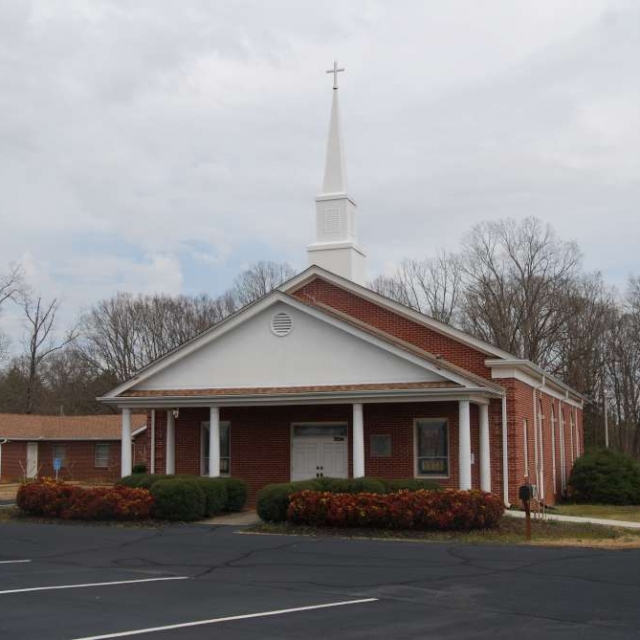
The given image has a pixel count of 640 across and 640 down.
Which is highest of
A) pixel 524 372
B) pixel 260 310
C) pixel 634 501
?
pixel 260 310

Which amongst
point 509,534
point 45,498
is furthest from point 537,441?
point 45,498

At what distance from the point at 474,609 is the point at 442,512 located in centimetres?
959

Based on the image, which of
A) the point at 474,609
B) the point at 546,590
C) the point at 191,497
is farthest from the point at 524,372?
the point at 474,609

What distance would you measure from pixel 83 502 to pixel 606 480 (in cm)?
1773

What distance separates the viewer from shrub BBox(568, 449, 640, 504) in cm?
3098

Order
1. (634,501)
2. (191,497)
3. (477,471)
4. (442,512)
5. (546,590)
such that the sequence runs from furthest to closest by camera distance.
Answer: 1. (634,501)
2. (477,471)
3. (191,497)
4. (442,512)
5. (546,590)

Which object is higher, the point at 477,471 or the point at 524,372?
the point at 524,372

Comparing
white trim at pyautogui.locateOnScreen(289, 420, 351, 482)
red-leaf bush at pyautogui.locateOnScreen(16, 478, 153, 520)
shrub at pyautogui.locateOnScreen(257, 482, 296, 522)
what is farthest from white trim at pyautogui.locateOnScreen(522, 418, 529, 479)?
red-leaf bush at pyautogui.locateOnScreen(16, 478, 153, 520)

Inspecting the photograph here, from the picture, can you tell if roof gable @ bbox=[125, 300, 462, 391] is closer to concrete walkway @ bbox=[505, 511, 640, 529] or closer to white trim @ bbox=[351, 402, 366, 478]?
white trim @ bbox=[351, 402, 366, 478]

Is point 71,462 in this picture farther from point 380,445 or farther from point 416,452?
point 416,452

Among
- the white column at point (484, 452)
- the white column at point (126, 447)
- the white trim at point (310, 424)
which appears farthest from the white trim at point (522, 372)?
the white column at point (126, 447)

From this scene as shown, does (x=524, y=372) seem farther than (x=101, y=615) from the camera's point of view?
Yes

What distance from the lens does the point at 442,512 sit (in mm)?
20344

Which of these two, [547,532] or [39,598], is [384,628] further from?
[547,532]
